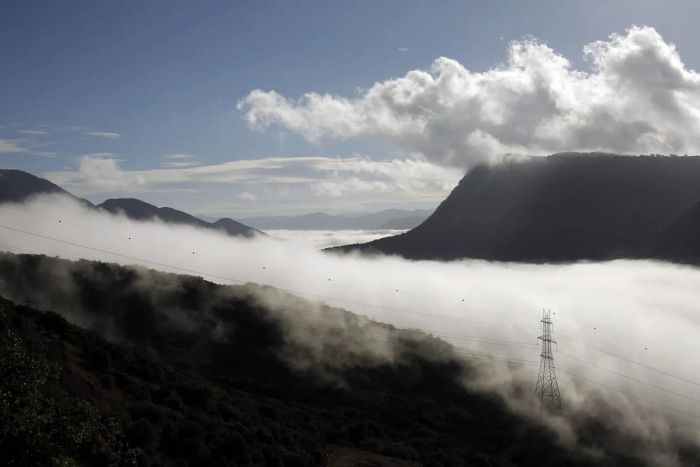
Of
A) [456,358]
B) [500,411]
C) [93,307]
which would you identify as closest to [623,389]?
[456,358]

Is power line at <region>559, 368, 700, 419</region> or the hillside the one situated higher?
the hillside

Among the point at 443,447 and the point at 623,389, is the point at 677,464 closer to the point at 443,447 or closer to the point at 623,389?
the point at 443,447

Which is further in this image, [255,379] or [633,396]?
[633,396]

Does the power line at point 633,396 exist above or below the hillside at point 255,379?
below

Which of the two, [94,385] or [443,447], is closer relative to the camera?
[94,385]

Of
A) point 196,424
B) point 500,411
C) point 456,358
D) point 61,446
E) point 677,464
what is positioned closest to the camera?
point 61,446

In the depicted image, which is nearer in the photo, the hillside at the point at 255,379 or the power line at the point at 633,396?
the hillside at the point at 255,379

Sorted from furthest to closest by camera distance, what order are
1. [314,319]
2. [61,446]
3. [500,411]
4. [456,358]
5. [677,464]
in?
1. [314,319]
2. [456,358]
3. [500,411]
4. [677,464]
5. [61,446]

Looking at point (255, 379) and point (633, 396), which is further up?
point (255, 379)
